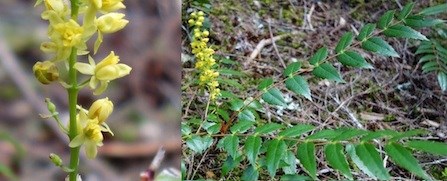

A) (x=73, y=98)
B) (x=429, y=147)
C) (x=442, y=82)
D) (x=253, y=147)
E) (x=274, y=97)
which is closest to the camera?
(x=73, y=98)

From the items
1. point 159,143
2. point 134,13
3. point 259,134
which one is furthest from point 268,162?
point 134,13

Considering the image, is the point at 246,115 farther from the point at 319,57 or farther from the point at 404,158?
the point at 404,158

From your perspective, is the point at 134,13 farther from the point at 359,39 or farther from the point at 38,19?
the point at 359,39

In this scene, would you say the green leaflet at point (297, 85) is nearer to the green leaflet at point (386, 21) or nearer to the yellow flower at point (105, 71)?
the green leaflet at point (386, 21)

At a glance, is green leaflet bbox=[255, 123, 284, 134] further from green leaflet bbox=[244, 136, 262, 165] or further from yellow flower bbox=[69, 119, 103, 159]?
yellow flower bbox=[69, 119, 103, 159]

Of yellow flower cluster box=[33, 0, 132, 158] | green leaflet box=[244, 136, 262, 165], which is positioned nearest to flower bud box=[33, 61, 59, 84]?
yellow flower cluster box=[33, 0, 132, 158]

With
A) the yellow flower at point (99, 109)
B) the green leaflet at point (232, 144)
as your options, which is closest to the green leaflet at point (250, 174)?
the green leaflet at point (232, 144)

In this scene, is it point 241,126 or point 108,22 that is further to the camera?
point 241,126

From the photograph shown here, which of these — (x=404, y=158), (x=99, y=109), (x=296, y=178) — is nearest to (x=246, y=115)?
(x=296, y=178)
